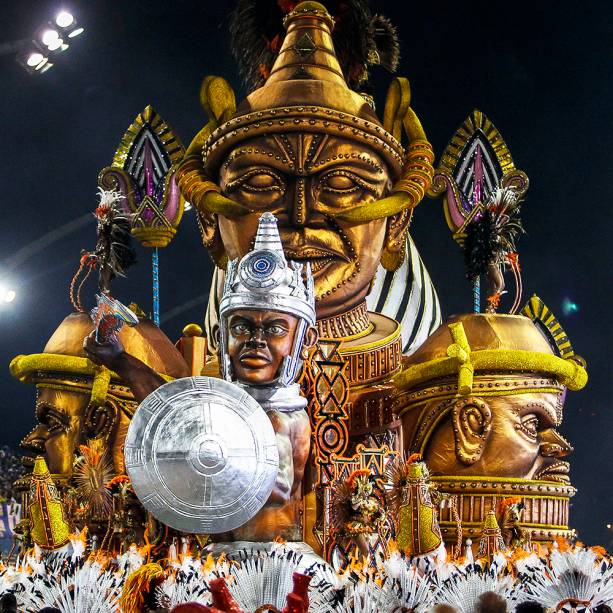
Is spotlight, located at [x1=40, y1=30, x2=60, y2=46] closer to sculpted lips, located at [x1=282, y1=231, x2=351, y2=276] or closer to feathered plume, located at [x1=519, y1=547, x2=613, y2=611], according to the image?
sculpted lips, located at [x1=282, y1=231, x2=351, y2=276]

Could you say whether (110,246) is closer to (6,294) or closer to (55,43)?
(55,43)

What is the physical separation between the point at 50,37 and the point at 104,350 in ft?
11.5

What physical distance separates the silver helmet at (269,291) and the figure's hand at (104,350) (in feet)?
2.13

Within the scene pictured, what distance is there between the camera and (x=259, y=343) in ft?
21.0

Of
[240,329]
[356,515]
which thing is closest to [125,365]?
[240,329]

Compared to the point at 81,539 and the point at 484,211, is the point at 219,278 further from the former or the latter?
the point at 81,539

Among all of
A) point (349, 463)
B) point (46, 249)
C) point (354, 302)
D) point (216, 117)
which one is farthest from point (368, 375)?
point (46, 249)

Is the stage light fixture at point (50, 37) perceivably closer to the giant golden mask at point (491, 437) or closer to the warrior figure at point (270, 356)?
the warrior figure at point (270, 356)

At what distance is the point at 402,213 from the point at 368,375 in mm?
1349

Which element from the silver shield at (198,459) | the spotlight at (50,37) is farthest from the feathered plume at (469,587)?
the spotlight at (50,37)

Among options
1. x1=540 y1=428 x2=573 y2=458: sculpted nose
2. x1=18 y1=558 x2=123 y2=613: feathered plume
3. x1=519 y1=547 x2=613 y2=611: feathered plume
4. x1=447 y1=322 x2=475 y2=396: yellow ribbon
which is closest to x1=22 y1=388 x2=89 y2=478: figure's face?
x1=447 y1=322 x2=475 y2=396: yellow ribbon

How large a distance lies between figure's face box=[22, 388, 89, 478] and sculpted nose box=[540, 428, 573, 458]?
3.48 meters

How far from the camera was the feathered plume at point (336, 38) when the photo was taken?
9.10 meters

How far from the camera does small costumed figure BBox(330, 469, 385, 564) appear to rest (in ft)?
21.4
